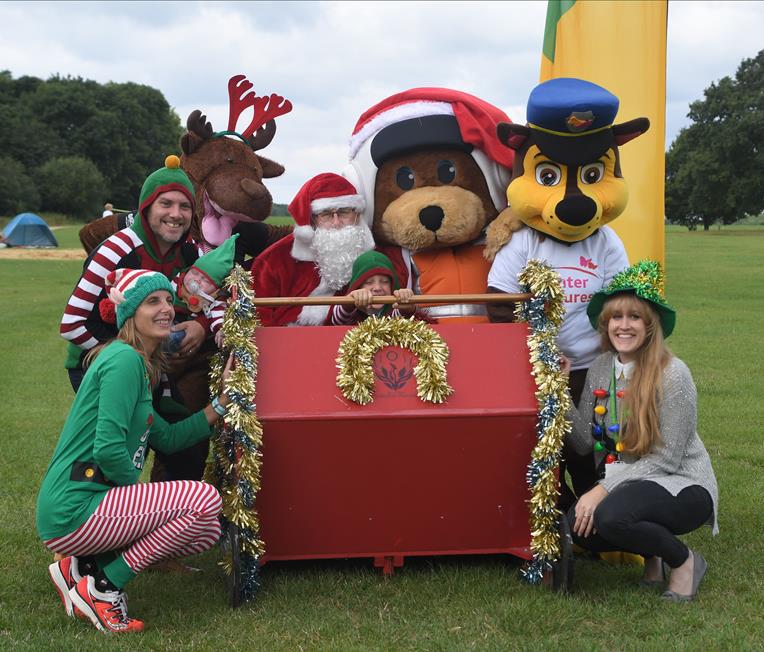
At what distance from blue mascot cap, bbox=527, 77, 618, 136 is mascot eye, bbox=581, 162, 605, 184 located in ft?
0.55

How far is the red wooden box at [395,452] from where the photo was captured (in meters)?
3.83

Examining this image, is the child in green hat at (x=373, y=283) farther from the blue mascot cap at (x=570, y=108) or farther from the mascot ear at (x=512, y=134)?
the blue mascot cap at (x=570, y=108)

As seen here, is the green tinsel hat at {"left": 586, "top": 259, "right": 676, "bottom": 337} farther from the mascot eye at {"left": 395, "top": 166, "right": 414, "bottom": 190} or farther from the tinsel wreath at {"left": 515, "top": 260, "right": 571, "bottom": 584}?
the mascot eye at {"left": 395, "top": 166, "right": 414, "bottom": 190}

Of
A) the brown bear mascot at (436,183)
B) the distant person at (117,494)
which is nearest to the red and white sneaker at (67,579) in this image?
the distant person at (117,494)

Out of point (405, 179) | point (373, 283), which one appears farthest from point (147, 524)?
point (405, 179)

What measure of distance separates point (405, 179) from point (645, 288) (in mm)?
1549

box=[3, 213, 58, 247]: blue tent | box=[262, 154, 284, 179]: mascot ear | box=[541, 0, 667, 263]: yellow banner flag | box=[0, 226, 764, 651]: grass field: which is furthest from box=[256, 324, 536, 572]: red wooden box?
box=[3, 213, 58, 247]: blue tent

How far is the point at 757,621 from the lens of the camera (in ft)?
12.2

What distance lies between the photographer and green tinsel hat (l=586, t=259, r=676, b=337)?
4.04m

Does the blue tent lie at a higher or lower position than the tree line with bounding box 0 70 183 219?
lower

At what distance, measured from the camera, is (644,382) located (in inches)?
156

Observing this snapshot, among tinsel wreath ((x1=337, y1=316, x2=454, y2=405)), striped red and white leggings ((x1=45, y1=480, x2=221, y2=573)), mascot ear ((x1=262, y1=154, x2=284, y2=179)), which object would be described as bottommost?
striped red and white leggings ((x1=45, y1=480, x2=221, y2=573))

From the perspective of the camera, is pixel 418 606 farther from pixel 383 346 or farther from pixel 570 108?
pixel 570 108

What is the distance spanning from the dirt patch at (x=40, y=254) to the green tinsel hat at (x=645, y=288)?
2885cm
